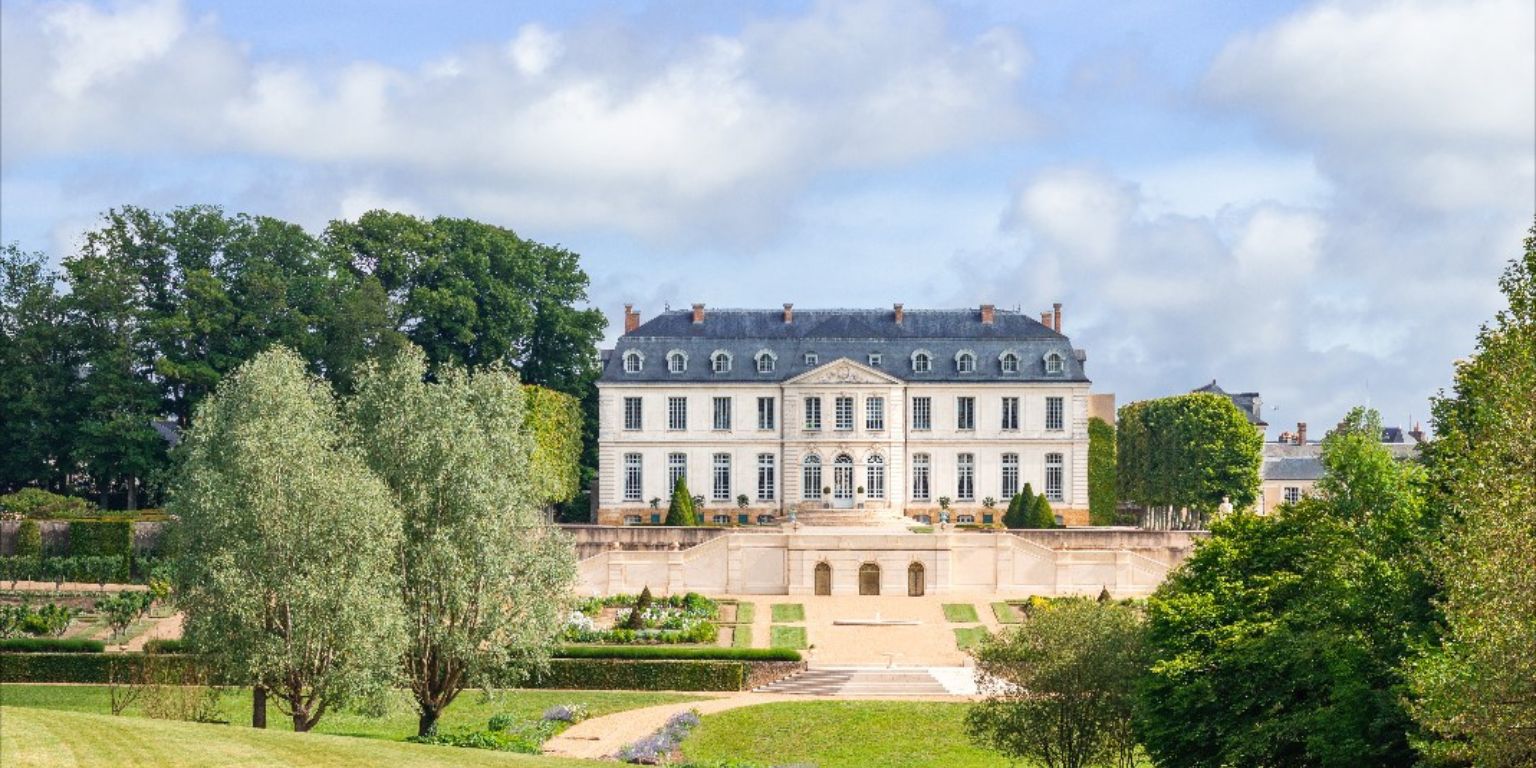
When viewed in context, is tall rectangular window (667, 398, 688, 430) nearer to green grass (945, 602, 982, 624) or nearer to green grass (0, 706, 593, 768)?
green grass (945, 602, 982, 624)

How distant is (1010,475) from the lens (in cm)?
7306

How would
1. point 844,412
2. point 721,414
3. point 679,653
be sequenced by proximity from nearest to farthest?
1. point 679,653
2. point 844,412
3. point 721,414

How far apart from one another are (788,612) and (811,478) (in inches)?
757

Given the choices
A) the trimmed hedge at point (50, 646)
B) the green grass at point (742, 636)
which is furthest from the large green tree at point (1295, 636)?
the trimmed hedge at point (50, 646)

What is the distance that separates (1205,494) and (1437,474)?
45.8 m

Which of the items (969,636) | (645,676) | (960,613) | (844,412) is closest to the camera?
(645,676)

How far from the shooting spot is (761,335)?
74.2m

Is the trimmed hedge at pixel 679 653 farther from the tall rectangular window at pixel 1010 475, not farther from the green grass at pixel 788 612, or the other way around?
the tall rectangular window at pixel 1010 475

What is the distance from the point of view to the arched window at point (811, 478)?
2852 inches

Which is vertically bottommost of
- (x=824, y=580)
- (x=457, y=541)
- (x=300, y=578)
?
(x=824, y=580)

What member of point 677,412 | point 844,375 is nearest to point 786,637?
point 844,375

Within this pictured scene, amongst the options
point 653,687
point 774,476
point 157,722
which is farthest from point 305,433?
point 774,476

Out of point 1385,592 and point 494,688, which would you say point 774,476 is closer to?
point 494,688

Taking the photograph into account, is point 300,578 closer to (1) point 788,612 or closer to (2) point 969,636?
(2) point 969,636
